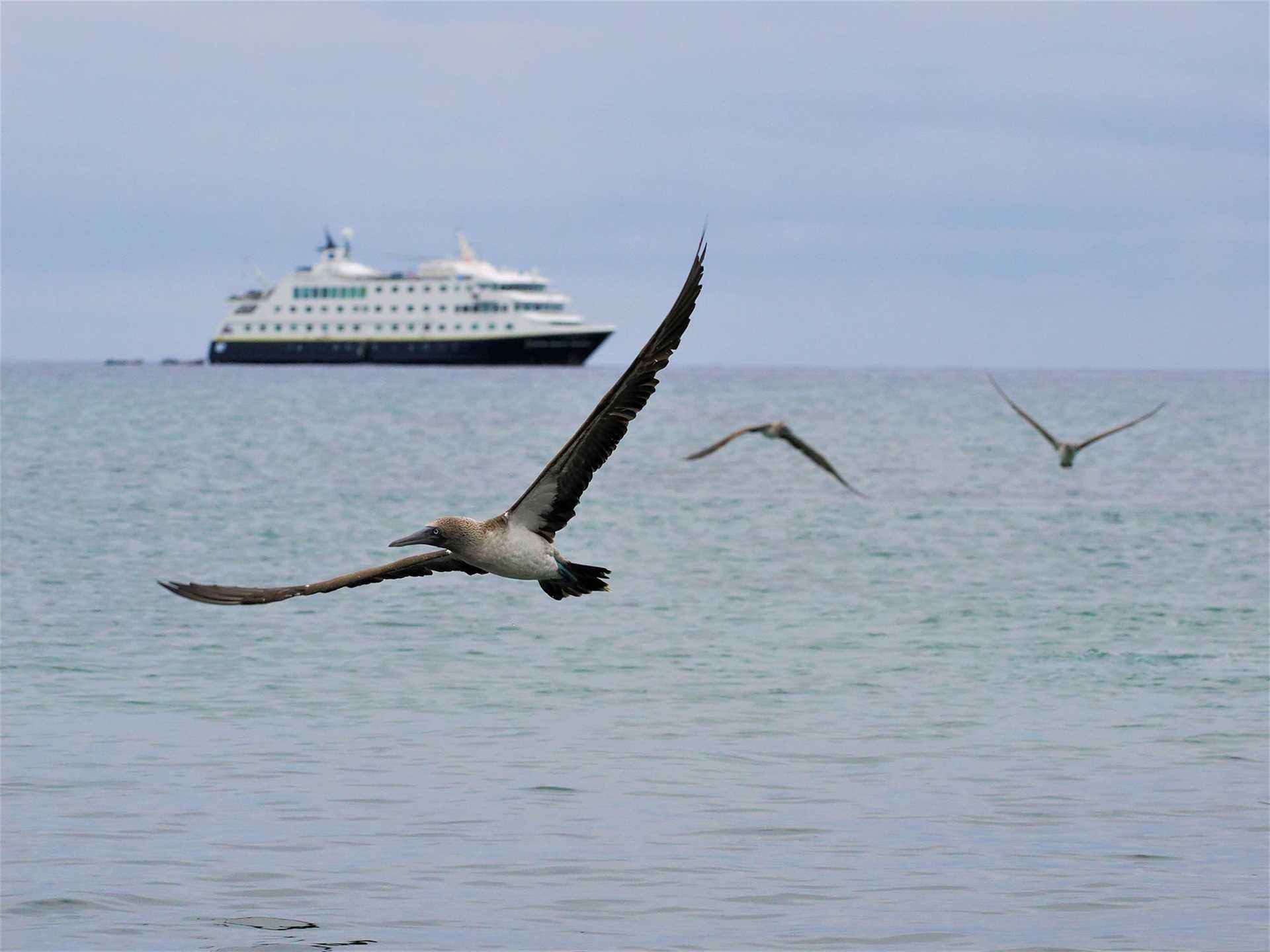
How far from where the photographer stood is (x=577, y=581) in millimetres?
9969

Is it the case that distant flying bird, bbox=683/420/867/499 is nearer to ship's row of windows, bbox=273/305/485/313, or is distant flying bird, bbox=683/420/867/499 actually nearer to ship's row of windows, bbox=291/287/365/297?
ship's row of windows, bbox=273/305/485/313

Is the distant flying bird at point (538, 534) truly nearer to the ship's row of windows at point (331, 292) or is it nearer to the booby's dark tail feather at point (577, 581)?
the booby's dark tail feather at point (577, 581)

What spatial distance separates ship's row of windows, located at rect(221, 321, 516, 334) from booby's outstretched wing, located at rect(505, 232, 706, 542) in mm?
132197

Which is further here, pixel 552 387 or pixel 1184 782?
pixel 552 387

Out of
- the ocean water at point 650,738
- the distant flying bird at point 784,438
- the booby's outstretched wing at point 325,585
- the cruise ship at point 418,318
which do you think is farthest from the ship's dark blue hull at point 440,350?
the booby's outstretched wing at point 325,585

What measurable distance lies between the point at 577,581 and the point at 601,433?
1.04 m

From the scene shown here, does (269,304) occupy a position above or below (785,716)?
above

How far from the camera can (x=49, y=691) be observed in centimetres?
1528

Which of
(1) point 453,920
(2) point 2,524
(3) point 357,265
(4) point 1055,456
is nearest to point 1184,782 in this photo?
(1) point 453,920

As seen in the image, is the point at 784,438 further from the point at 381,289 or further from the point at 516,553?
the point at 381,289

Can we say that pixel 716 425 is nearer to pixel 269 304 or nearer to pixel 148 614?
pixel 148 614

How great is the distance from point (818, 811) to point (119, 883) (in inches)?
171

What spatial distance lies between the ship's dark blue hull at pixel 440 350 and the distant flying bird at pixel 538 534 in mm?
132161

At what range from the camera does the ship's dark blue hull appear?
14262 cm
